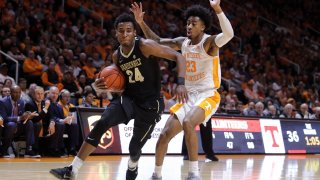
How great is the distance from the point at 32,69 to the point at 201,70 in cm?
776

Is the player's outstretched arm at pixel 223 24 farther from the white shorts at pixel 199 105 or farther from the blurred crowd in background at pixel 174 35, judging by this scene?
the blurred crowd in background at pixel 174 35

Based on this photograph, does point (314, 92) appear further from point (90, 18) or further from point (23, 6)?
point (23, 6)

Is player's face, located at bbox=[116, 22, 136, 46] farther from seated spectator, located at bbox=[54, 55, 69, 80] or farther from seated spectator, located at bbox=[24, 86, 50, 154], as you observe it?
seated spectator, located at bbox=[54, 55, 69, 80]

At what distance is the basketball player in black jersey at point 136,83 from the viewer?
6.74m

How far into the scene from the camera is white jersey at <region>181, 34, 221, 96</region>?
773 cm

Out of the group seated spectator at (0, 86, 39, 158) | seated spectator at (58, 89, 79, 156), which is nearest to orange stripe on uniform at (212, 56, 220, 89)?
seated spectator at (0, 86, 39, 158)

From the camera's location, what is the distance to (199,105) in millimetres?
7547

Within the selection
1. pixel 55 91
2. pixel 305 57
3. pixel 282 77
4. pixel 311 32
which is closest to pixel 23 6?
pixel 55 91

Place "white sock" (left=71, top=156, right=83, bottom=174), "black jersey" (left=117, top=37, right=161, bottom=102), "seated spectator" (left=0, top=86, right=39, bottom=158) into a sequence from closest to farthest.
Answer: "white sock" (left=71, top=156, right=83, bottom=174), "black jersey" (left=117, top=37, right=161, bottom=102), "seated spectator" (left=0, top=86, right=39, bottom=158)

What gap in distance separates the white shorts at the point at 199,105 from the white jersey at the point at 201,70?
0.06 m

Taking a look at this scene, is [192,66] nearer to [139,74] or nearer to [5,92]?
[139,74]

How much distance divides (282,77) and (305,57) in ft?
11.8

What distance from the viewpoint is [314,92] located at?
23.6 metres

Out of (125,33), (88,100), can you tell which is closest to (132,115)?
(125,33)
